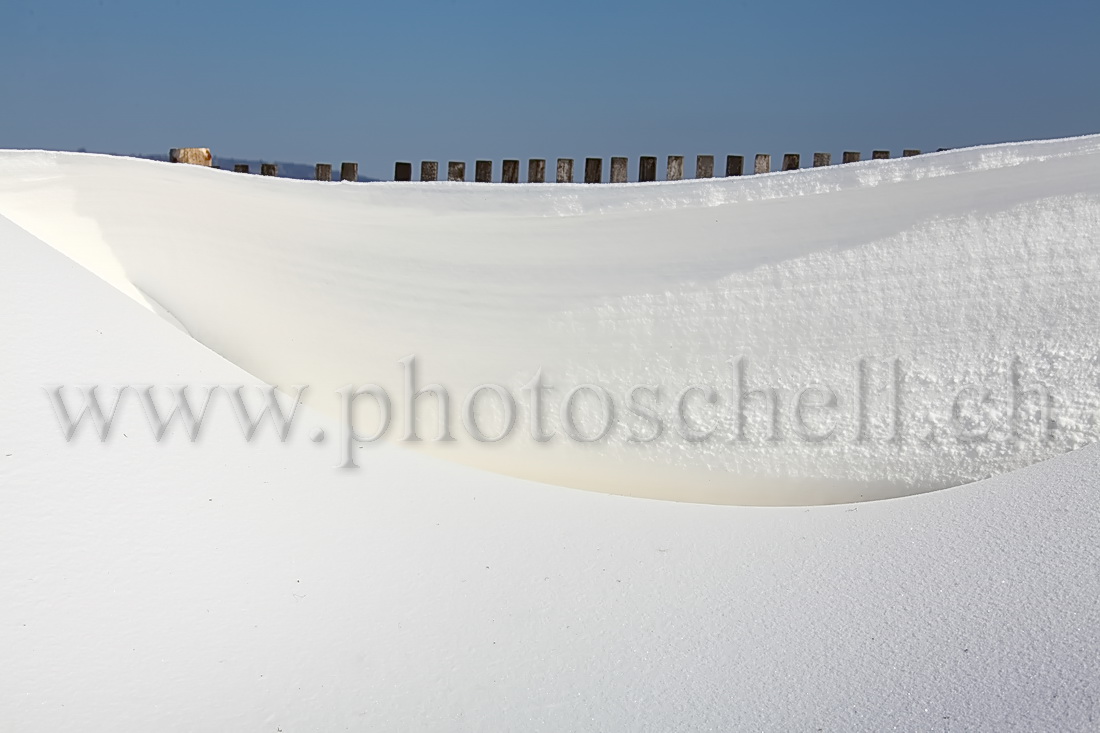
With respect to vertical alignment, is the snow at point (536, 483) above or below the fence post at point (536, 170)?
below

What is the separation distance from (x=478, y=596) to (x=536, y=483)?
1.61ft

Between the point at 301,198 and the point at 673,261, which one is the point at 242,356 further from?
the point at 673,261

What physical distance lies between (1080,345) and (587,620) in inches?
45.8

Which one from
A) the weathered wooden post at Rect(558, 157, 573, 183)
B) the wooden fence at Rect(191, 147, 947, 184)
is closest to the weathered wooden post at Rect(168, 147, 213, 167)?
the wooden fence at Rect(191, 147, 947, 184)

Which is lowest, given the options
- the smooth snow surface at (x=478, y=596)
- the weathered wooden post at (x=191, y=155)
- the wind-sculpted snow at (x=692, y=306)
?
the smooth snow surface at (x=478, y=596)

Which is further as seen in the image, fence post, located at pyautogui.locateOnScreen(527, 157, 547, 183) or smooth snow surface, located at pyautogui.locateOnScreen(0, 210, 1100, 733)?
fence post, located at pyautogui.locateOnScreen(527, 157, 547, 183)

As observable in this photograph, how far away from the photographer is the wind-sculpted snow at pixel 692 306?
1.78 metres

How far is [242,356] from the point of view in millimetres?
2059

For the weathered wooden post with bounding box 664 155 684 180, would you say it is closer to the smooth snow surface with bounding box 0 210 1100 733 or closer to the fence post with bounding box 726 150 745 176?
the fence post with bounding box 726 150 745 176

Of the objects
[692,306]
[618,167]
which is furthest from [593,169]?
[692,306]

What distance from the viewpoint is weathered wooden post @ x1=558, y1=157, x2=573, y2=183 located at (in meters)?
2.89

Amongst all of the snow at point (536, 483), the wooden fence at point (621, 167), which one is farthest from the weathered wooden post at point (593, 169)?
the snow at point (536, 483)

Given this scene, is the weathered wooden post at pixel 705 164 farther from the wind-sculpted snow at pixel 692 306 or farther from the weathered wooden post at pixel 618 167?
the wind-sculpted snow at pixel 692 306

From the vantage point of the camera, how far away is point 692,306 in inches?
73.5
